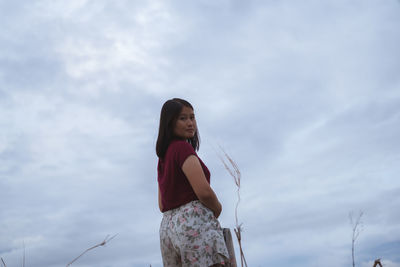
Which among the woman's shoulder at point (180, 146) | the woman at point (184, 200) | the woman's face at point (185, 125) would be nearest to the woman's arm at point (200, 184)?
the woman at point (184, 200)

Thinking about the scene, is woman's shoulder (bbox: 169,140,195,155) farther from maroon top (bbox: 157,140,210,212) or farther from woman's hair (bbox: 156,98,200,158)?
woman's hair (bbox: 156,98,200,158)

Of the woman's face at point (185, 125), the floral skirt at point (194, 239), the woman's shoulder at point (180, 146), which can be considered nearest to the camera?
the floral skirt at point (194, 239)

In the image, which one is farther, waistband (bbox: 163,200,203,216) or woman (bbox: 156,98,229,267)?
waistband (bbox: 163,200,203,216)

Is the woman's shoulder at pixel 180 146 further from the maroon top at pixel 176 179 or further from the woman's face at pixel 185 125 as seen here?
the woman's face at pixel 185 125

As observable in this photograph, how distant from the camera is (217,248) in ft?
10.3

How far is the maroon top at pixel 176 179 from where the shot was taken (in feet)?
11.0

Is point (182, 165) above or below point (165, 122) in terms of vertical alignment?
below

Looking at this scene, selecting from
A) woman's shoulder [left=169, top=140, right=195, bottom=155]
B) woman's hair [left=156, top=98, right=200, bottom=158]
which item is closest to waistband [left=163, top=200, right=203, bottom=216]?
woman's shoulder [left=169, top=140, right=195, bottom=155]

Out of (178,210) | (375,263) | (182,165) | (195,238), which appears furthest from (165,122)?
(375,263)

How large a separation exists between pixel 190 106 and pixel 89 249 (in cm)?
148

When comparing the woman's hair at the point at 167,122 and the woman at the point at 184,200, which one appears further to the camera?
the woman's hair at the point at 167,122

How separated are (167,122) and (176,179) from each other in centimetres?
52

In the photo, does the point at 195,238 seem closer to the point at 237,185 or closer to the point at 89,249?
the point at 237,185

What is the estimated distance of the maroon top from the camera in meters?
3.36
